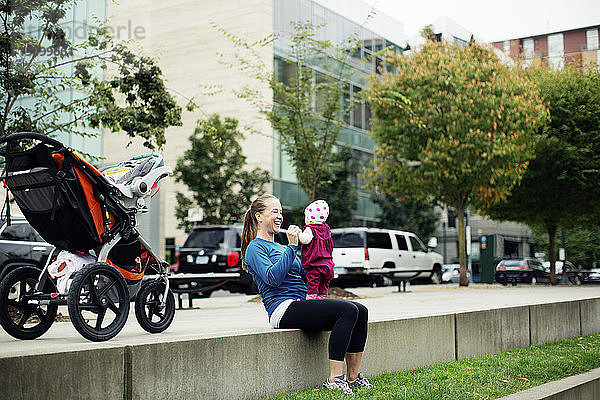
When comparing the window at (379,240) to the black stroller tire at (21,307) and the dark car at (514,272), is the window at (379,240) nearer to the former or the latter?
the dark car at (514,272)

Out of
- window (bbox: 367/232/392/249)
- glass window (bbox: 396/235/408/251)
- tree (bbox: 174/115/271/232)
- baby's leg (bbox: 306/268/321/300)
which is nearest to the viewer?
baby's leg (bbox: 306/268/321/300)

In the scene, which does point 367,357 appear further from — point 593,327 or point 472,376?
point 593,327

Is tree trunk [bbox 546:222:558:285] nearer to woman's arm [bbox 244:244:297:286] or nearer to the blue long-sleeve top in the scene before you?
the blue long-sleeve top

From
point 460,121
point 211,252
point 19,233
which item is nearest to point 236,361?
point 19,233

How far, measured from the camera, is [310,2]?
39.2m

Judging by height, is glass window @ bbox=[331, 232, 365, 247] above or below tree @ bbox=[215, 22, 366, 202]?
below

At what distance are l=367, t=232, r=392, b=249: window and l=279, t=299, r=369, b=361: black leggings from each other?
18.6 meters

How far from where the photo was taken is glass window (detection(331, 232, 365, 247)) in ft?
79.2

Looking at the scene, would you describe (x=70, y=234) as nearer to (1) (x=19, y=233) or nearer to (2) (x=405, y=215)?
(1) (x=19, y=233)

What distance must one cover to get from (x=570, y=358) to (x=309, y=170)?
1144 cm

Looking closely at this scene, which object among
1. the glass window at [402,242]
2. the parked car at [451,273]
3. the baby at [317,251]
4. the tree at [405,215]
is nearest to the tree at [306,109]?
the glass window at [402,242]

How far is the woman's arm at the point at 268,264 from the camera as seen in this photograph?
567 centimetres

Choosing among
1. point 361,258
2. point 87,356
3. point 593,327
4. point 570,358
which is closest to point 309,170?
point 361,258

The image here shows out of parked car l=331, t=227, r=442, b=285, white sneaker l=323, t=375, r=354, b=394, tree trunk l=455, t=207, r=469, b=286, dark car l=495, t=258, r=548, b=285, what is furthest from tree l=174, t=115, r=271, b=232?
white sneaker l=323, t=375, r=354, b=394
